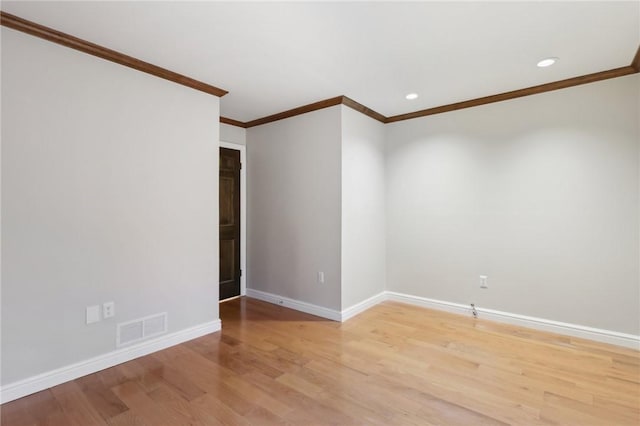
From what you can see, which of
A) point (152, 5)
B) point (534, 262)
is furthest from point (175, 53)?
point (534, 262)

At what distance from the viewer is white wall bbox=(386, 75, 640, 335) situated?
283 centimetres

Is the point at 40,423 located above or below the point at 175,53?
below

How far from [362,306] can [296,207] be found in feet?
4.72

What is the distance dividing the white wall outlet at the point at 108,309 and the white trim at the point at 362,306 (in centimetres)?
212

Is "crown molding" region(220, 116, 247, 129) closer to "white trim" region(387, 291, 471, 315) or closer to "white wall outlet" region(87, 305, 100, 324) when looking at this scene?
"white wall outlet" region(87, 305, 100, 324)

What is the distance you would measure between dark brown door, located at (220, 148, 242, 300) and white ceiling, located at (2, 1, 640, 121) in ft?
4.26

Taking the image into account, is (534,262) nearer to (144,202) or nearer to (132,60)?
(144,202)

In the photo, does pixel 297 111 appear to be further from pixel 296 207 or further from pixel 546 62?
pixel 546 62

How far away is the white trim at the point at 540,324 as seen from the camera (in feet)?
9.20

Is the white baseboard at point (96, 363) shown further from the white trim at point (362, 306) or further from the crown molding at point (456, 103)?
the crown molding at point (456, 103)

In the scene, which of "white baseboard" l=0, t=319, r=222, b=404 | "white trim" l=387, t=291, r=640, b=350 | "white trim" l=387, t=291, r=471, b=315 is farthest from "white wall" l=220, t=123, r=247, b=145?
"white trim" l=387, t=291, r=640, b=350

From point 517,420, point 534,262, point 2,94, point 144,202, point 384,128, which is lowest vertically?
point 517,420

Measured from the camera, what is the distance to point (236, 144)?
172 inches

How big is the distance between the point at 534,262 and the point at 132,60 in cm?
415
